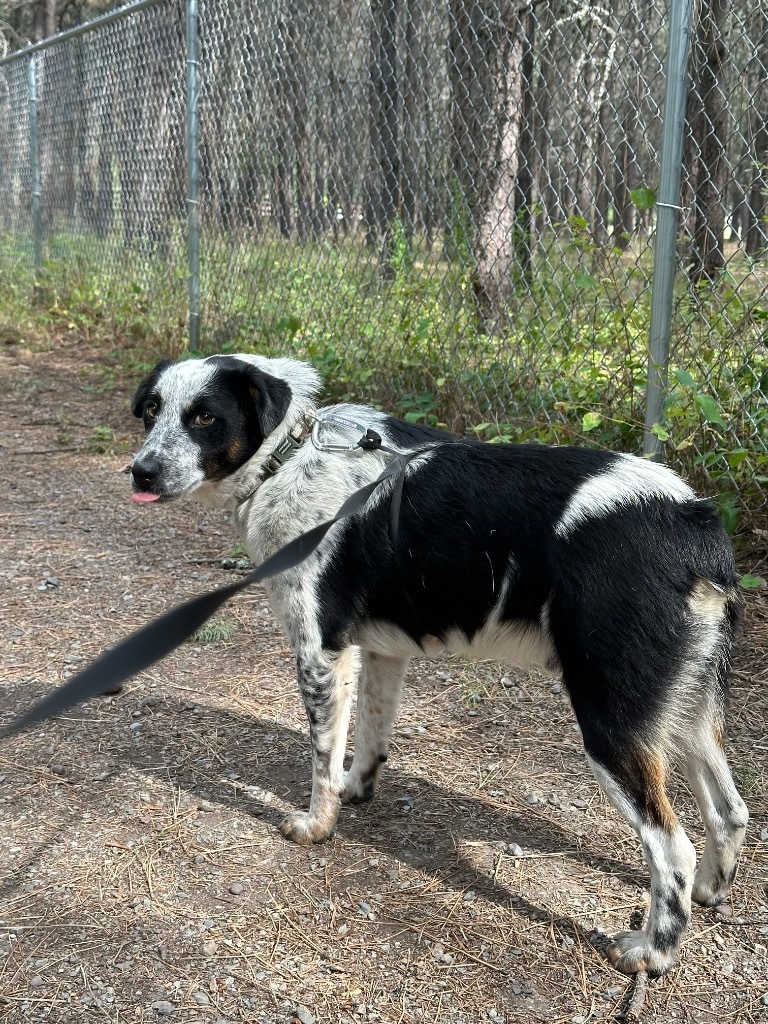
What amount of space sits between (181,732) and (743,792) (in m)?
1.90

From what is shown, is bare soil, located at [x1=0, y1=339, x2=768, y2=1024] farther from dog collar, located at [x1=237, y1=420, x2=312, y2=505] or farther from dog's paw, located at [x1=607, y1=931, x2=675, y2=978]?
dog collar, located at [x1=237, y1=420, x2=312, y2=505]

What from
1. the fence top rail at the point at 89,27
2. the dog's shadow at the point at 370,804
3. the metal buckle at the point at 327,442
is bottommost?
the dog's shadow at the point at 370,804

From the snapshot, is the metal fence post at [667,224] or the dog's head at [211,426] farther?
the metal fence post at [667,224]

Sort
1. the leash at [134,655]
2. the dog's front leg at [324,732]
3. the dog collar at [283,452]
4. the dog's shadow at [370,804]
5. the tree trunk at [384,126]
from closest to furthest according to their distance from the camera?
the leash at [134,655] → the dog's shadow at [370,804] → the dog's front leg at [324,732] → the dog collar at [283,452] → the tree trunk at [384,126]

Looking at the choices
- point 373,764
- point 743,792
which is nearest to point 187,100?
point 373,764

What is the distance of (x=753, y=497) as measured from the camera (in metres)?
3.86

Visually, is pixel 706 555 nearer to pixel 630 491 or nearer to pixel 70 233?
pixel 630 491

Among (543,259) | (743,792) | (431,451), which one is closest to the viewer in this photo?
(431,451)

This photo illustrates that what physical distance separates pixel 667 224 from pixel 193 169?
4.60m

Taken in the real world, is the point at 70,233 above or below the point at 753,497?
above

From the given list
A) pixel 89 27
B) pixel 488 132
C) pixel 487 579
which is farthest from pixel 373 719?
pixel 89 27

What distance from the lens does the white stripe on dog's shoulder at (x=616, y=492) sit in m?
2.27

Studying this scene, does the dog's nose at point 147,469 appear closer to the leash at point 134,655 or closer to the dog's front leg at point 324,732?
the dog's front leg at point 324,732

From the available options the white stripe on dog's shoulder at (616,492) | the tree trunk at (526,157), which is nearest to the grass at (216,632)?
the white stripe on dog's shoulder at (616,492)
